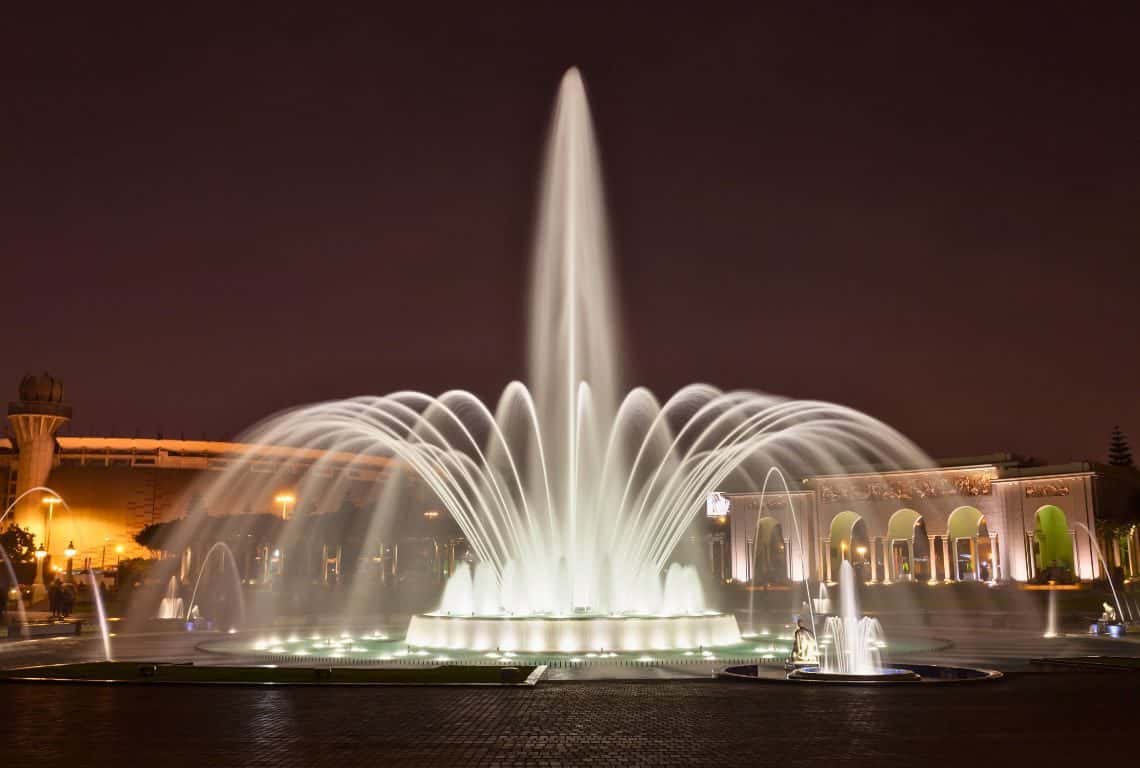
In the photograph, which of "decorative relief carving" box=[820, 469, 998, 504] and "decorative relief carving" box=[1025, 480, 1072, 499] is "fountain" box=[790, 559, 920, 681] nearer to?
"decorative relief carving" box=[1025, 480, 1072, 499]

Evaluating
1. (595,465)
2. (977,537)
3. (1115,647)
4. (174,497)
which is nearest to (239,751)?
(595,465)

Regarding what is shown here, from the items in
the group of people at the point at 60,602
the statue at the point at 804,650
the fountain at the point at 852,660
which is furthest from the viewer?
the group of people at the point at 60,602

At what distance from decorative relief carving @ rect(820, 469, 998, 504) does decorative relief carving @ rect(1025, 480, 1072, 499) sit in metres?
2.63

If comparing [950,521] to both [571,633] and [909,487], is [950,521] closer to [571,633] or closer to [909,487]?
[909,487]

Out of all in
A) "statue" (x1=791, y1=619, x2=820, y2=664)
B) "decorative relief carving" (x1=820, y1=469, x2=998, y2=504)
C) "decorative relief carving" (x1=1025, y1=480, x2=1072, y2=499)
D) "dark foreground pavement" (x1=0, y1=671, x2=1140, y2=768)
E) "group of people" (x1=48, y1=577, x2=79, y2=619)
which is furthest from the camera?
"decorative relief carving" (x1=820, y1=469, x2=998, y2=504)

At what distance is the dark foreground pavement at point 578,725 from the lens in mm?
11242

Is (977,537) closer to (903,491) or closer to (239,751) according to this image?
(903,491)

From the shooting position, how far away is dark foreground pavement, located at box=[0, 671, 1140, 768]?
11242mm

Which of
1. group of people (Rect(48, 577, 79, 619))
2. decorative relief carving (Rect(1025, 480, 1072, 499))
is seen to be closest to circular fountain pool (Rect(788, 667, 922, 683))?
group of people (Rect(48, 577, 79, 619))

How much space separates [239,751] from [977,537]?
70995 mm

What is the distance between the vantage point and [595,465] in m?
29.1

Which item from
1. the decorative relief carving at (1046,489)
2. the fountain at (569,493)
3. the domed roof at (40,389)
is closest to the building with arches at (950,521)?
the decorative relief carving at (1046,489)

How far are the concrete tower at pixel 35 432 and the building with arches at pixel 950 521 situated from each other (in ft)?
188

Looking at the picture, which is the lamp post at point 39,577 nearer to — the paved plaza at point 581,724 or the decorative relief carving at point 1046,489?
the paved plaza at point 581,724
